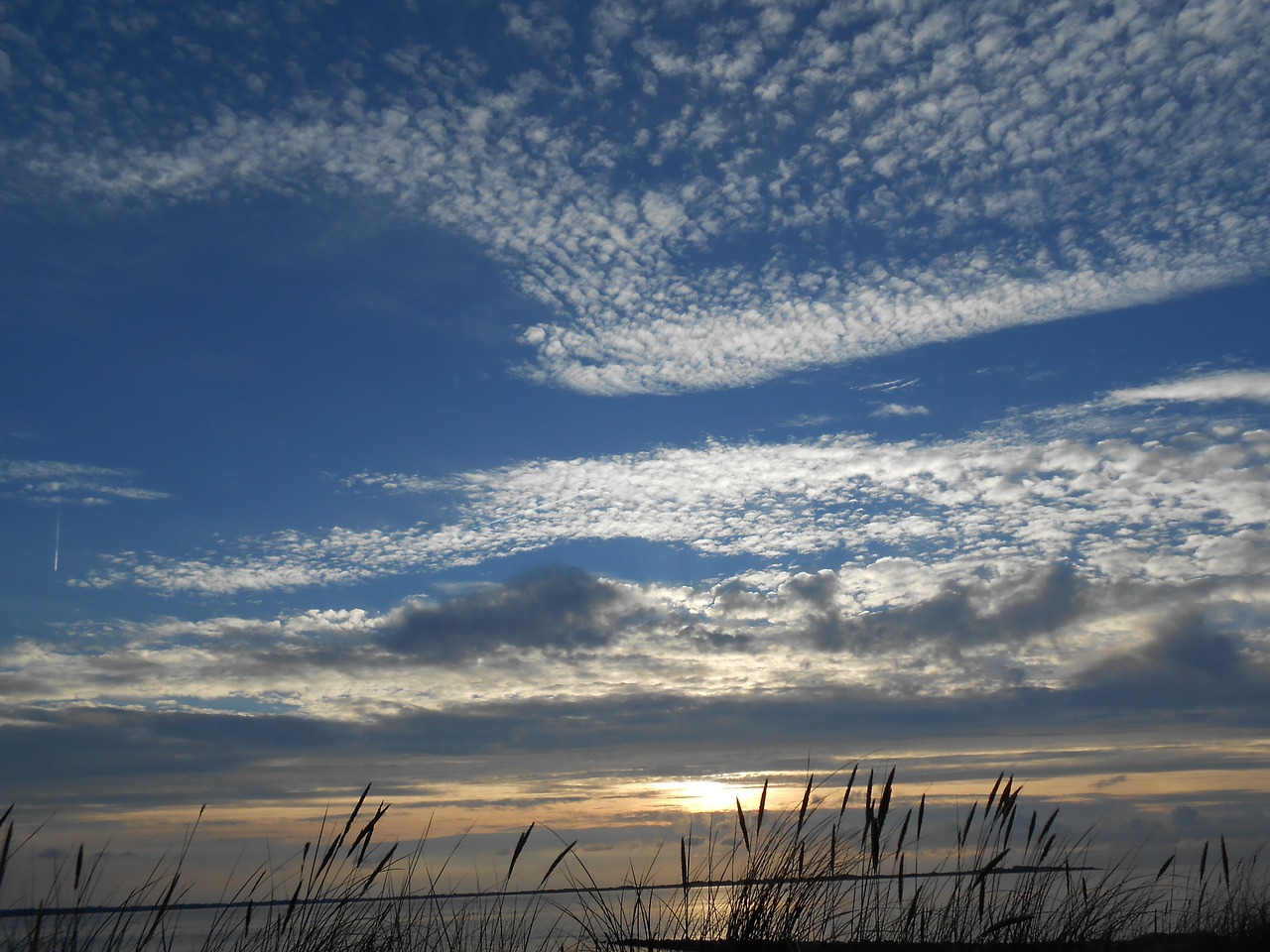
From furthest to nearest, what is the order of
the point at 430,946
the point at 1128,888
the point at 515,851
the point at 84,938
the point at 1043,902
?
1. the point at 1128,888
2. the point at 1043,902
3. the point at 430,946
4. the point at 515,851
5. the point at 84,938

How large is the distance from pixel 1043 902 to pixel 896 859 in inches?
75.8

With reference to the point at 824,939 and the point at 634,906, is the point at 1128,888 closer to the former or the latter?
the point at 824,939

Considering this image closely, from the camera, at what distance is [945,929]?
27.9ft

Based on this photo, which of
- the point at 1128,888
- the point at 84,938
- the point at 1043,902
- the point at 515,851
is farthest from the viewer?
the point at 1128,888

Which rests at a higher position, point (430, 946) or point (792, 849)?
point (792, 849)

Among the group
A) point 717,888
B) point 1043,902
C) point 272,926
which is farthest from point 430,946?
point 1043,902

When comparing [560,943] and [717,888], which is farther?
[560,943]

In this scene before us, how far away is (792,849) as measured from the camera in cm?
827

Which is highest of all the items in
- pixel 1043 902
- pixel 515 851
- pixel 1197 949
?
pixel 515 851

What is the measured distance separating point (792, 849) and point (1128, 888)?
14.7 feet

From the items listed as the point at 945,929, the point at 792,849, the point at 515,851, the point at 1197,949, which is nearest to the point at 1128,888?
the point at 1197,949

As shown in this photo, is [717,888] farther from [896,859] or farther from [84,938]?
[84,938]

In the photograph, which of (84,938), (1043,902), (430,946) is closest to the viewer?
(84,938)

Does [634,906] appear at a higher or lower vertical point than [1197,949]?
higher
